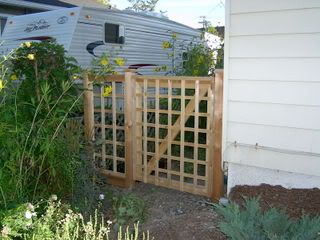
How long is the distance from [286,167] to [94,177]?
5.95 ft

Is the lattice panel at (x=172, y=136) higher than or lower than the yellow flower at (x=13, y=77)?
lower

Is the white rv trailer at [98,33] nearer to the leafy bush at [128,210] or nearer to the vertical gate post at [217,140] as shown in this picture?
the vertical gate post at [217,140]

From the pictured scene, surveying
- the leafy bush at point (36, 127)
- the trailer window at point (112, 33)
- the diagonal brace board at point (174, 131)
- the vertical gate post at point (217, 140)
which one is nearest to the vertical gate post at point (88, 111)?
Result: the leafy bush at point (36, 127)

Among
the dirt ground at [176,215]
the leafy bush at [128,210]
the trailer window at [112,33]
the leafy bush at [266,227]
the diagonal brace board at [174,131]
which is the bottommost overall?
the dirt ground at [176,215]

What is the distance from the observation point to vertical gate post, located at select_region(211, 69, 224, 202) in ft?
12.5

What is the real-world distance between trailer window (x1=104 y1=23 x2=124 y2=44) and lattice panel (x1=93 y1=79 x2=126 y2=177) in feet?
12.7

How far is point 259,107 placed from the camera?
11.8 ft

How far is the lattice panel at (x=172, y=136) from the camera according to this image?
4020 millimetres

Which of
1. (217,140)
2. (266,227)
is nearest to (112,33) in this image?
(217,140)

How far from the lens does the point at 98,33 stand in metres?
8.16

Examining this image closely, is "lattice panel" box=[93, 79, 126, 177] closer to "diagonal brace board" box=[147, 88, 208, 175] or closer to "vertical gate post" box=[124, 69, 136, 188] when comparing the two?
"vertical gate post" box=[124, 69, 136, 188]

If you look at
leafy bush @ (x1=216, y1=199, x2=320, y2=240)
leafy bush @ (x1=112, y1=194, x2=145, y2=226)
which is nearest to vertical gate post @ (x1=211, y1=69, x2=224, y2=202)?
leafy bush @ (x1=112, y1=194, x2=145, y2=226)

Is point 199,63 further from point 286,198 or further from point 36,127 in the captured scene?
point 36,127

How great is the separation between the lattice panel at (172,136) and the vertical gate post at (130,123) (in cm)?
6
